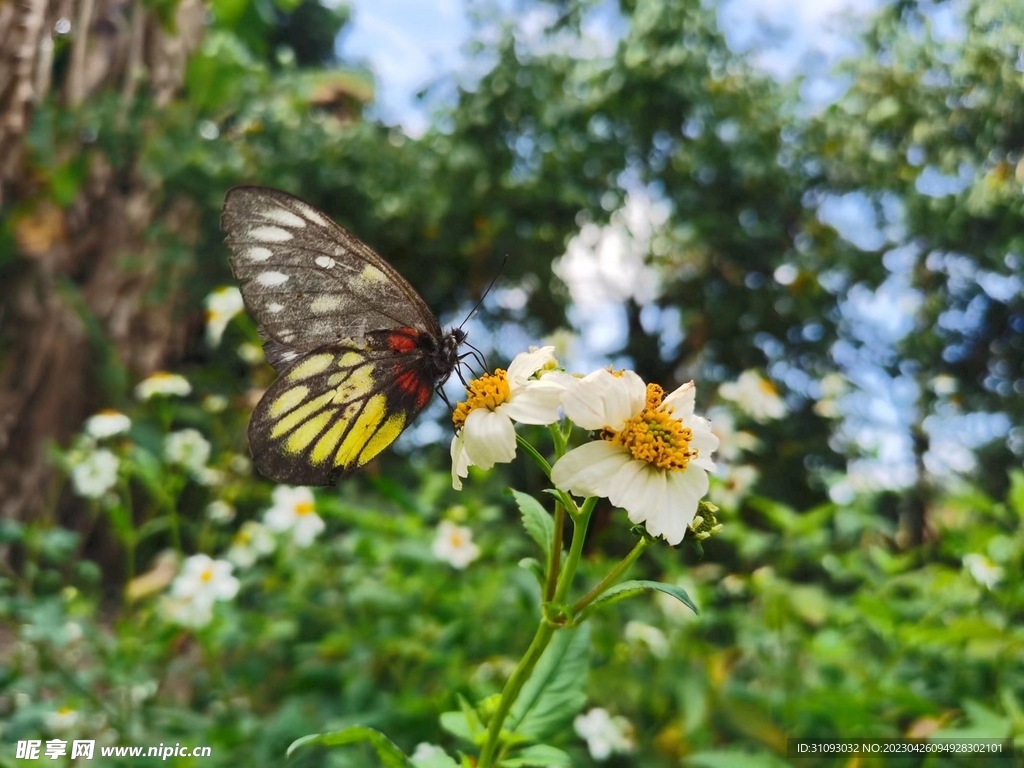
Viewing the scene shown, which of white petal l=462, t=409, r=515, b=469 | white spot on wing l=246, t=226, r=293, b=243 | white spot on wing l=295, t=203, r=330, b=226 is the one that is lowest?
white petal l=462, t=409, r=515, b=469

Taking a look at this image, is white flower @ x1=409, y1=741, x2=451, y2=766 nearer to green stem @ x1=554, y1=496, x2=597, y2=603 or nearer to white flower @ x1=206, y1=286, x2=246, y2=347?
green stem @ x1=554, y1=496, x2=597, y2=603

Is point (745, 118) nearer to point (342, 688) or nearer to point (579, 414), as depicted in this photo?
point (342, 688)

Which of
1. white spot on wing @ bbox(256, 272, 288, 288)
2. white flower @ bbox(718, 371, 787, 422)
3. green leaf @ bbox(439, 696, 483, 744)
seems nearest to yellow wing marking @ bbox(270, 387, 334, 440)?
white spot on wing @ bbox(256, 272, 288, 288)

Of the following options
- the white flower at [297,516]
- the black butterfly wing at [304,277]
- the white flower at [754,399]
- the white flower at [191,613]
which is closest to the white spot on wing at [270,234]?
the black butterfly wing at [304,277]

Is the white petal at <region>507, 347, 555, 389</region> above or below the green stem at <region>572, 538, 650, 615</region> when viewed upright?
above

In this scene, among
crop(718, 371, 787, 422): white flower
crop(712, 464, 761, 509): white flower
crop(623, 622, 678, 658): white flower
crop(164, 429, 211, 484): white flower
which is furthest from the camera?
crop(718, 371, 787, 422): white flower

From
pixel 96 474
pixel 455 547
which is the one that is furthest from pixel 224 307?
pixel 455 547
